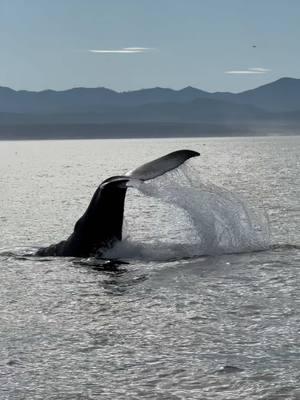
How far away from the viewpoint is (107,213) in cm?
1523

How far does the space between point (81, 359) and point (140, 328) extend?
1.52 meters

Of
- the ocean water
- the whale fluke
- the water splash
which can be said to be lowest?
the ocean water

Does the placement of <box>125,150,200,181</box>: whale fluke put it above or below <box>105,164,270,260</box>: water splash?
above

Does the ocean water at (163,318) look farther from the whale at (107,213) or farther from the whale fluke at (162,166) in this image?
the whale fluke at (162,166)

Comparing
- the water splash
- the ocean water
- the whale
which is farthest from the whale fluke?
the ocean water

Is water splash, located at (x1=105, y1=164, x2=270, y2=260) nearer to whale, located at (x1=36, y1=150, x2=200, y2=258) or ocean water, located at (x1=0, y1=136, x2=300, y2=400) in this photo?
ocean water, located at (x1=0, y1=136, x2=300, y2=400)

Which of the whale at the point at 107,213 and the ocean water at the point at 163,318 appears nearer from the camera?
the ocean water at the point at 163,318

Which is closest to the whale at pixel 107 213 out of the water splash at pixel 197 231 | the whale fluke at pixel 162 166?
the whale fluke at pixel 162 166

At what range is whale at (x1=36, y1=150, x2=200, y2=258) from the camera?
46.3ft

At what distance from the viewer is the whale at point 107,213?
1410cm

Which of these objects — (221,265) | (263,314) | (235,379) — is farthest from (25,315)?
(221,265)

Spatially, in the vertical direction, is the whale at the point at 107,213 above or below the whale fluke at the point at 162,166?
below

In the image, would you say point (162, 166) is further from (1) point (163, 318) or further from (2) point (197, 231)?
(2) point (197, 231)

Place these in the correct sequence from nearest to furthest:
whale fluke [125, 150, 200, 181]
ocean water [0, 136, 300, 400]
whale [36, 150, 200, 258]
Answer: ocean water [0, 136, 300, 400] < whale fluke [125, 150, 200, 181] < whale [36, 150, 200, 258]
